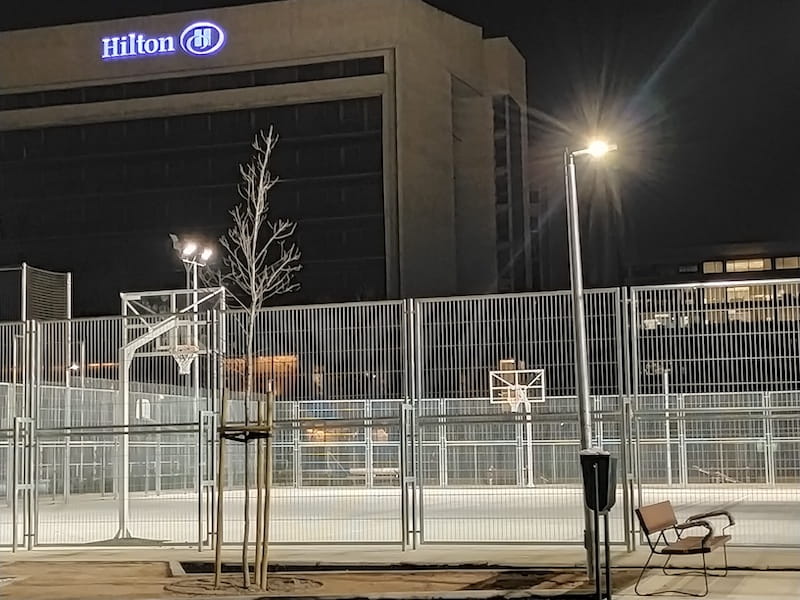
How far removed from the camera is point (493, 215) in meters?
80.3

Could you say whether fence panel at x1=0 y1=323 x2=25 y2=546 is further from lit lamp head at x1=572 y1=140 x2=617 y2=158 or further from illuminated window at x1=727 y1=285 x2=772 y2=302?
illuminated window at x1=727 y1=285 x2=772 y2=302

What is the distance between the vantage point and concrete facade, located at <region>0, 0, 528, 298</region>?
71.2 m

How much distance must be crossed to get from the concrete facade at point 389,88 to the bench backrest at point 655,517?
2256 inches

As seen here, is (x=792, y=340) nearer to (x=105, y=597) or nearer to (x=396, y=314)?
(x=396, y=314)

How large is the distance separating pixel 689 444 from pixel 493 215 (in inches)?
2443

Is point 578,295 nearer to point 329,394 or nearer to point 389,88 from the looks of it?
point 329,394

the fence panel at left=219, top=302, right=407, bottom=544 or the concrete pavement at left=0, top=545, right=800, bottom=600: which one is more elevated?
the fence panel at left=219, top=302, right=407, bottom=544

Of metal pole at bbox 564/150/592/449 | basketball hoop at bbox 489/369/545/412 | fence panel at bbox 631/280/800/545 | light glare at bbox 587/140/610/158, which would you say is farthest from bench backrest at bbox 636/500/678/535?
light glare at bbox 587/140/610/158

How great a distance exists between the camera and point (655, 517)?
42.4ft

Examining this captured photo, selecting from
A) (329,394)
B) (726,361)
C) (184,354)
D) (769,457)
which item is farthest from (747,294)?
(184,354)

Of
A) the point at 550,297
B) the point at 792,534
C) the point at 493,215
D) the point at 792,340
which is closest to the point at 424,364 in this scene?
the point at 550,297

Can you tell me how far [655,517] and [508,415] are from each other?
3.14m

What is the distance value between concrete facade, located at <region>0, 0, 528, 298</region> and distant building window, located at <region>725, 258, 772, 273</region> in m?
30.4

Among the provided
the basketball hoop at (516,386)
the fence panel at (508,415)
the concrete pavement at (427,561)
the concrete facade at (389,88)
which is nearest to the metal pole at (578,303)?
the concrete pavement at (427,561)
